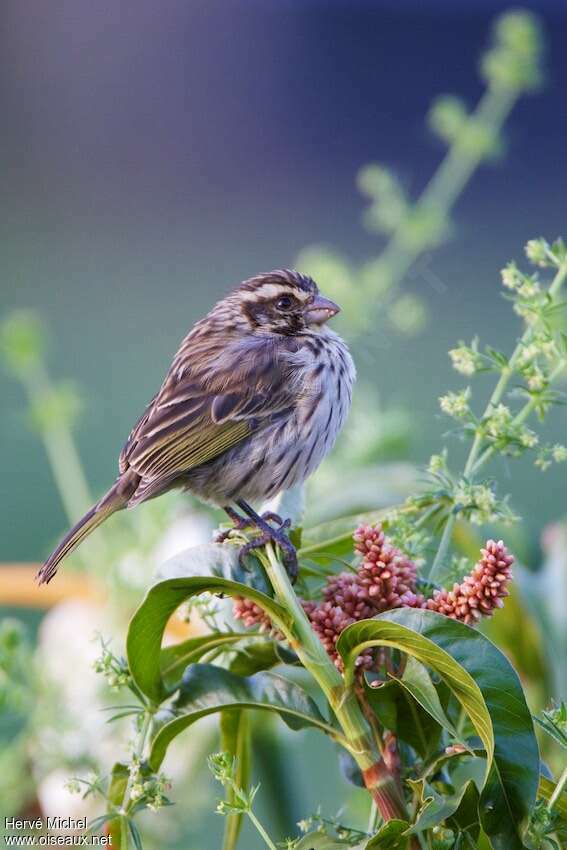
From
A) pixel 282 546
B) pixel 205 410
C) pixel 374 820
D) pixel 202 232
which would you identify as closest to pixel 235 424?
pixel 205 410

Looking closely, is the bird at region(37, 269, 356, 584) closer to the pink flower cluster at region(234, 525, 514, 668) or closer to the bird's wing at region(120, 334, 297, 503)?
the bird's wing at region(120, 334, 297, 503)

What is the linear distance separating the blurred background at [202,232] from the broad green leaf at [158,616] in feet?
2.71

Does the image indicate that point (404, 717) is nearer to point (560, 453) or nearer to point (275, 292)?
point (560, 453)

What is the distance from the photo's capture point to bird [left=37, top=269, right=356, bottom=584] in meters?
2.27

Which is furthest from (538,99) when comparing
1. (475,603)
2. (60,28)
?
(475,603)

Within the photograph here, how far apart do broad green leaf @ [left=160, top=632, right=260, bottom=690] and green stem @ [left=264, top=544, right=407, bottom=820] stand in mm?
180

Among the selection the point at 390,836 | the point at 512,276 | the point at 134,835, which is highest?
the point at 512,276

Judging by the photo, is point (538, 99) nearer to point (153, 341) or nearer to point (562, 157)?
point (562, 157)

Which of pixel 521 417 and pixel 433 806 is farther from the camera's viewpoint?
pixel 521 417

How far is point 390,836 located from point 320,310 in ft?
5.08

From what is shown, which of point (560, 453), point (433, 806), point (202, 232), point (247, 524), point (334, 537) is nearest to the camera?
point (433, 806)

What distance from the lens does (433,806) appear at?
119 cm

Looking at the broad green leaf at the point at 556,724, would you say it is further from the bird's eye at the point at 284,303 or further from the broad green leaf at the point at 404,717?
the bird's eye at the point at 284,303

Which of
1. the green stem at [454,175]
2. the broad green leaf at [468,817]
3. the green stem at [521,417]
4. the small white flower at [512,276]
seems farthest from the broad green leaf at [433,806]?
the green stem at [454,175]
